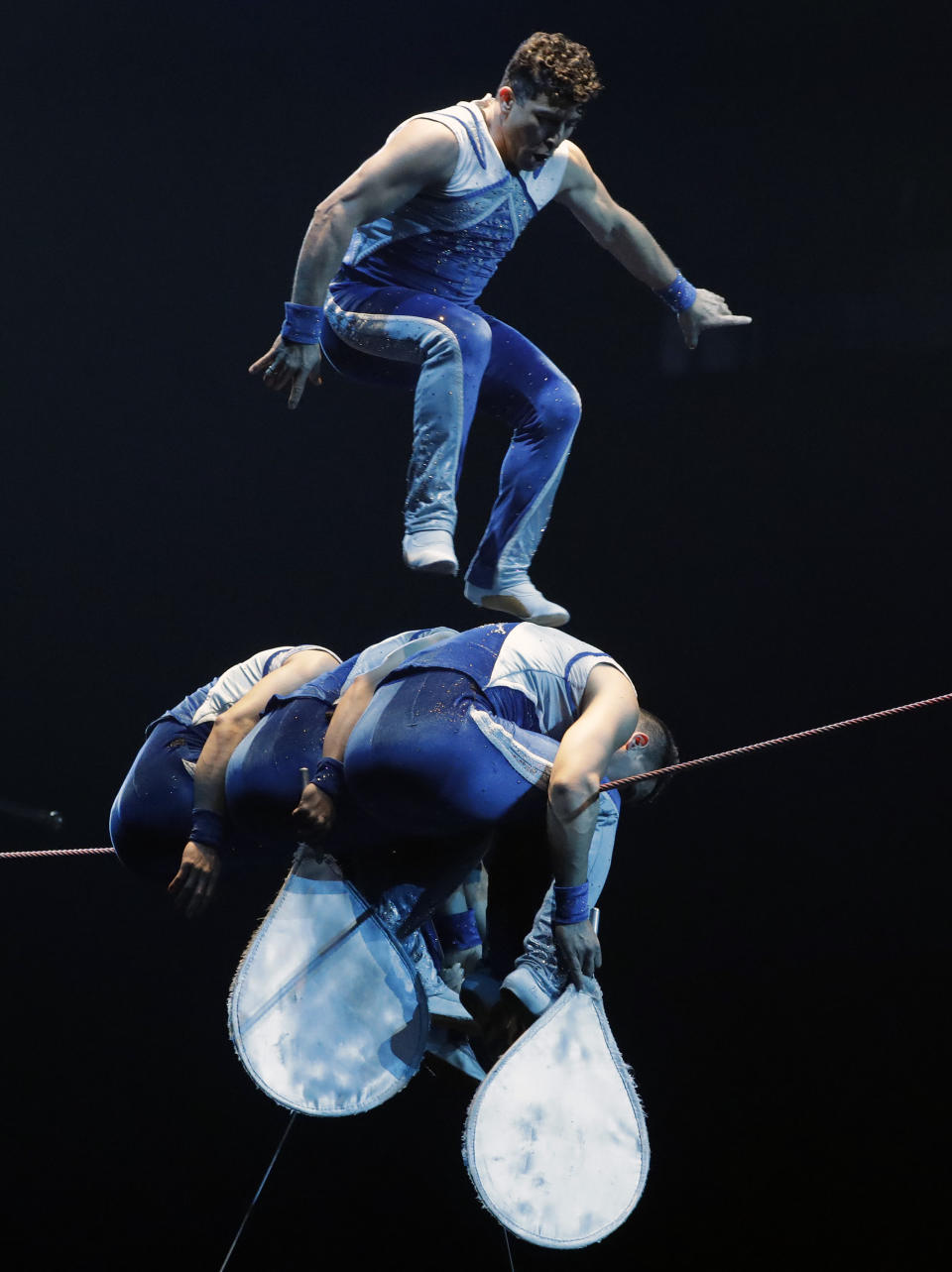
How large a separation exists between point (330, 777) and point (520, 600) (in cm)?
52

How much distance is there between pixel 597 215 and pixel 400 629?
134 centimetres

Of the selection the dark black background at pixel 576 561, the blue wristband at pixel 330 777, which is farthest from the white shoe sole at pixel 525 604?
the dark black background at pixel 576 561

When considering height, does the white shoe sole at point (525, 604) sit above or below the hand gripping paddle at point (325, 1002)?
above

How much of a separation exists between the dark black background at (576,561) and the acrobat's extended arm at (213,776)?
1131 millimetres

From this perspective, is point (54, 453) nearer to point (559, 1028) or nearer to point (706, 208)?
point (706, 208)

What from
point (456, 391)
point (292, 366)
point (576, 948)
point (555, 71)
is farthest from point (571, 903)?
point (555, 71)

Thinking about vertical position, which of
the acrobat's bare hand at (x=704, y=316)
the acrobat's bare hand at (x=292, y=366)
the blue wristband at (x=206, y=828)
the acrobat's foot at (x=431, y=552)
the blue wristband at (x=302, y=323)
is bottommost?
the blue wristband at (x=206, y=828)

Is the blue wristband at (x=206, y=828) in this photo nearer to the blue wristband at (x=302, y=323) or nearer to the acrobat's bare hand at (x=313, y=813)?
the acrobat's bare hand at (x=313, y=813)

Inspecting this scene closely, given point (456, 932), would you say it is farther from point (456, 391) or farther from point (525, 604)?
point (456, 391)

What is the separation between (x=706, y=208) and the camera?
137 inches

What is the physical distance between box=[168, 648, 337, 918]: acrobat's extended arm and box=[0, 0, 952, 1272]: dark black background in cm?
113

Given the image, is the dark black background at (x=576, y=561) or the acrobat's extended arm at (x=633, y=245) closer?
the acrobat's extended arm at (x=633, y=245)

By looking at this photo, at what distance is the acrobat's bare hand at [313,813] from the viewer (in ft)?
7.57

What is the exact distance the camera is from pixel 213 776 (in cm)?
250
